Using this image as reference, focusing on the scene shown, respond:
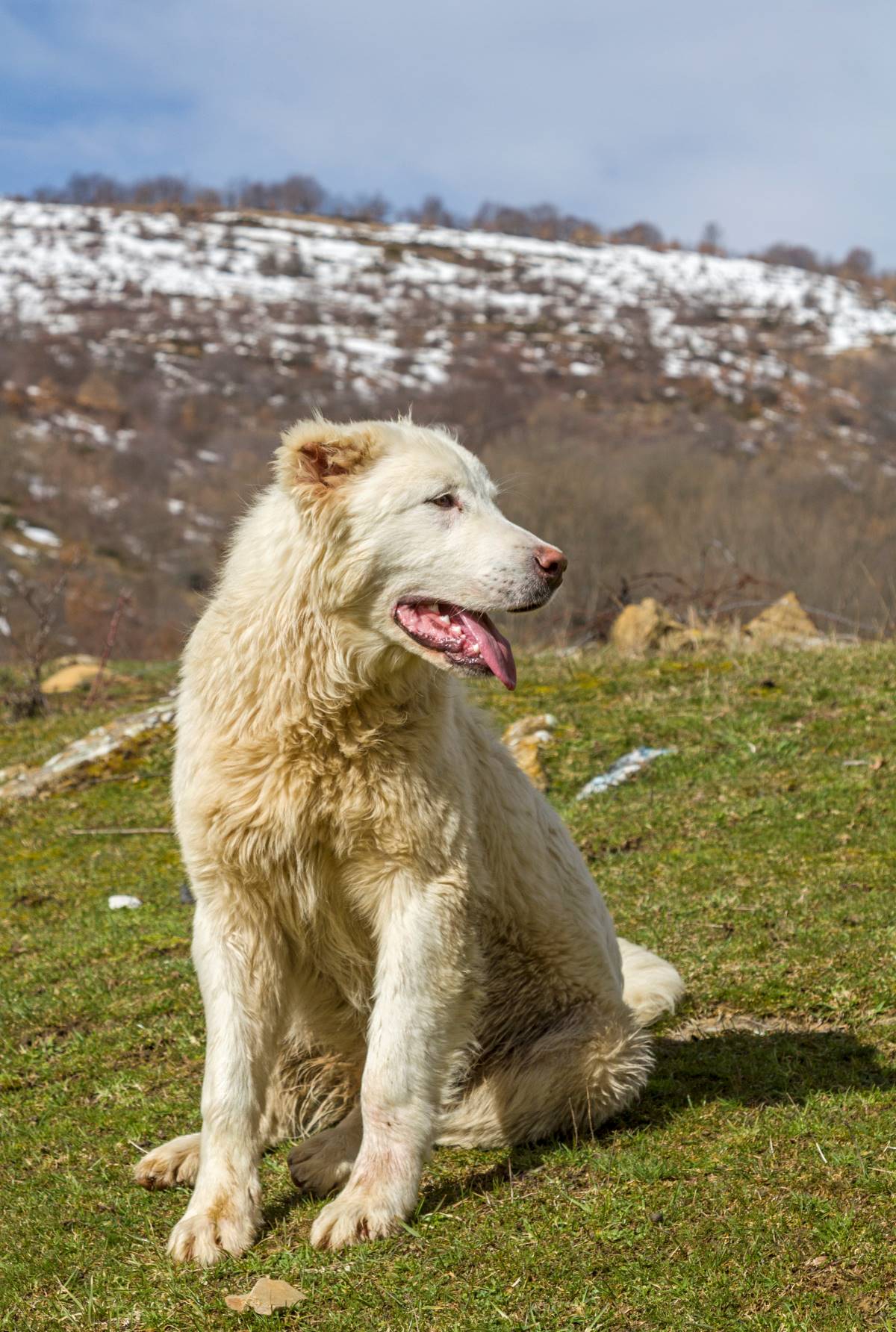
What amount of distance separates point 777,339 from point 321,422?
290 ft

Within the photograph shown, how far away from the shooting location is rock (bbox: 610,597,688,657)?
12562mm

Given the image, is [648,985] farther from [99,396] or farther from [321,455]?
[99,396]

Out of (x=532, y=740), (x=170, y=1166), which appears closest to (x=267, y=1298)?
(x=170, y=1166)

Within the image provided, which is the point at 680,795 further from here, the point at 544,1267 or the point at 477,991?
the point at 544,1267

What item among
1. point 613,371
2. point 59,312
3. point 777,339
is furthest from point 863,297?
point 59,312

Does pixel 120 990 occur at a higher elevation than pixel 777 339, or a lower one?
lower

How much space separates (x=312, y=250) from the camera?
10462 cm

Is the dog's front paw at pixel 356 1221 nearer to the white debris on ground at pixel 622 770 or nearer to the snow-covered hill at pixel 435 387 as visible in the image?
the white debris on ground at pixel 622 770

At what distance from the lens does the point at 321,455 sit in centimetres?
378

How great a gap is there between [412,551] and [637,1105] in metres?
2.17

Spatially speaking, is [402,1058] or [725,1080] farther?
[725,1080]

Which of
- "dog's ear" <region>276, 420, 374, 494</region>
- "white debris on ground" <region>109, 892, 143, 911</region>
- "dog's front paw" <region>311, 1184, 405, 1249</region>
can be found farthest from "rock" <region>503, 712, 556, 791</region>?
"dog's front paw" <region>311, 1184, 405, 1249</region>

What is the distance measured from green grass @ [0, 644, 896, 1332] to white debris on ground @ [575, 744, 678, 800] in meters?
0.08

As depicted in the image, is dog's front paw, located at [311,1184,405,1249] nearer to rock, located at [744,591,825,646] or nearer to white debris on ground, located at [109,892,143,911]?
white debris on ground, located at [109,892,143,911]
